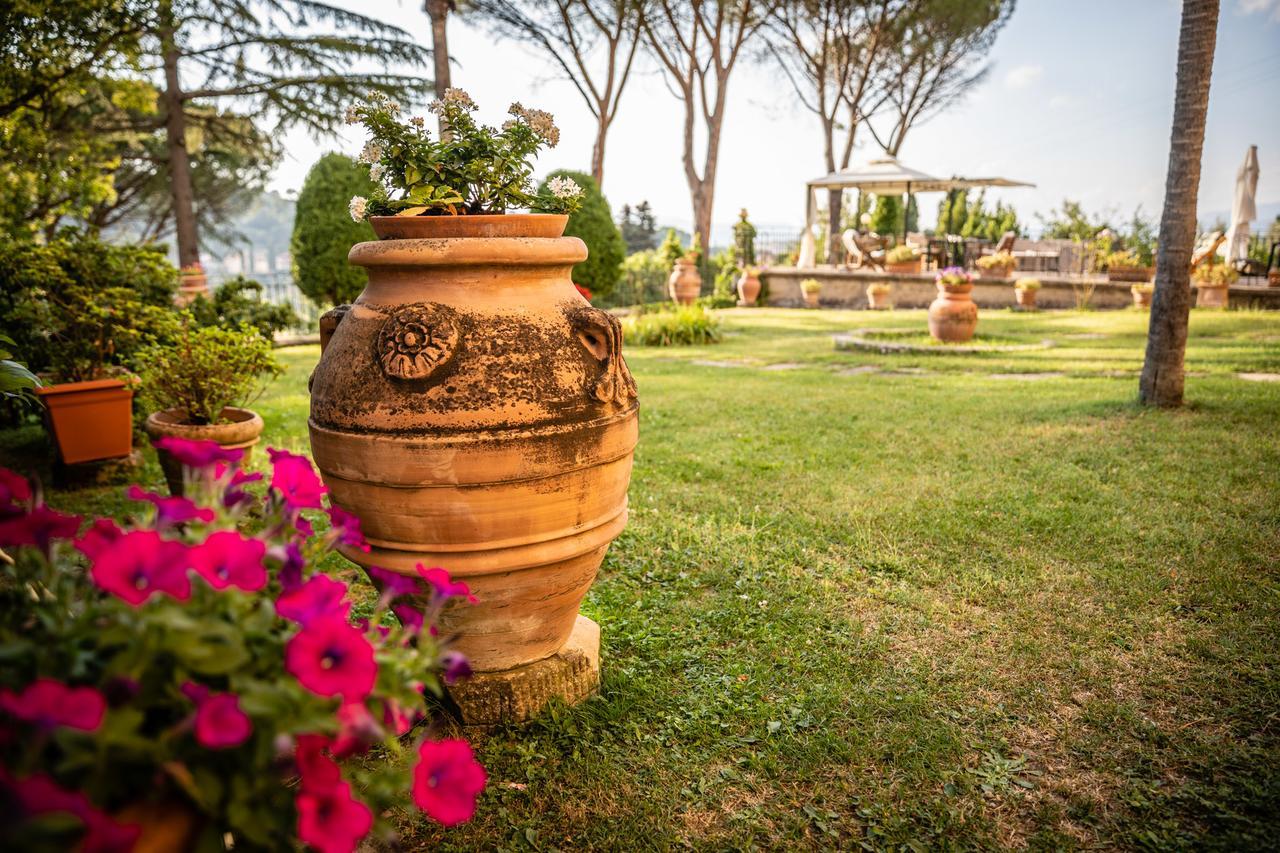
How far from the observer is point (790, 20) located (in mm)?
22312

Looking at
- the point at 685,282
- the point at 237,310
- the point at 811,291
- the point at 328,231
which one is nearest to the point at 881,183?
the point at 811,291

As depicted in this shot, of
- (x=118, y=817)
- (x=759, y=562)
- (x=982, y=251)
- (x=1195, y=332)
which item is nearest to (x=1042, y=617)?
(x=759, y=562)

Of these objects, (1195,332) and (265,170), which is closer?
(1195,332)

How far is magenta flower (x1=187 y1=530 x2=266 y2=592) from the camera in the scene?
1.09 meters

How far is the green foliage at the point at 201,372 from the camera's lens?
435 cm

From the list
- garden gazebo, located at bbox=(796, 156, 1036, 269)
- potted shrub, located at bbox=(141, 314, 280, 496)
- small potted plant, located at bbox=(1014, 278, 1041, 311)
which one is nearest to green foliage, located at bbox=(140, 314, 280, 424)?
potted shrub, located at bbox=(141, 314, 280, 496)

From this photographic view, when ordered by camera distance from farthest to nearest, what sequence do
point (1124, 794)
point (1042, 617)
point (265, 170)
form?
point (265, 170), point (1042, 617), point (1124, 794)

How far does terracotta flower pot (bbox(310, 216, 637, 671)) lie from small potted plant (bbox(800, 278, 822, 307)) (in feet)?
53.3

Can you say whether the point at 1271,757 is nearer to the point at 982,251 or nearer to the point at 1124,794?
the point at 1124,794

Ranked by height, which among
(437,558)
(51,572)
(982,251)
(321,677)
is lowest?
(437,558)

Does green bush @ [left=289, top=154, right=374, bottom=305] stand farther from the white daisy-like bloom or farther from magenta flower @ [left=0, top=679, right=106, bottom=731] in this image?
magenta flower @ [left=0, top=679, right=106, bottom=731]

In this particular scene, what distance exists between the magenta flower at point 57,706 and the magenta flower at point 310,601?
29 centimetres

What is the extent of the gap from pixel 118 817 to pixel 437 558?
123 cm

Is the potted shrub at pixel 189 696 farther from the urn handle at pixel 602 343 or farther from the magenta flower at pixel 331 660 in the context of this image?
the urn handle at pixel 602 343
